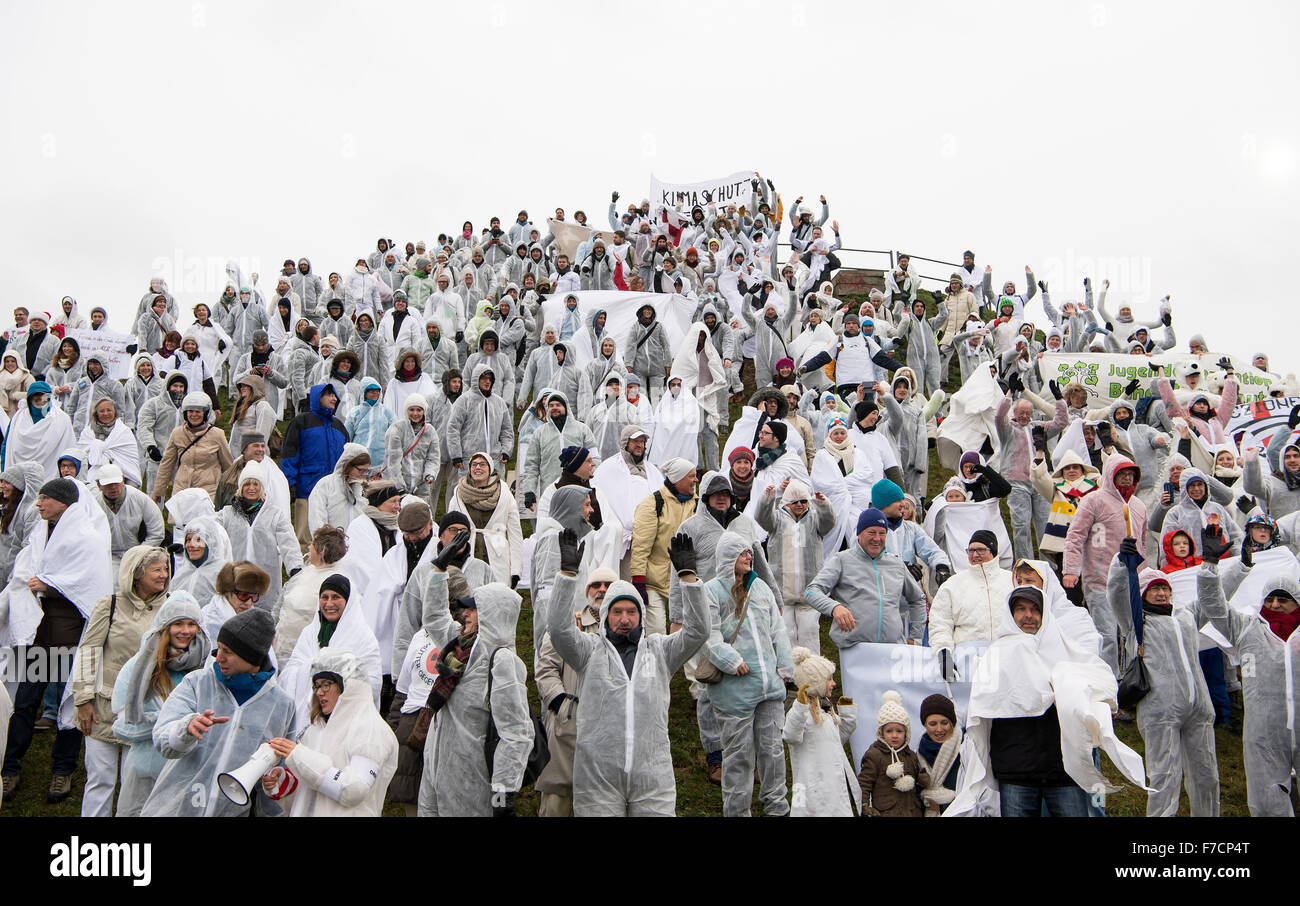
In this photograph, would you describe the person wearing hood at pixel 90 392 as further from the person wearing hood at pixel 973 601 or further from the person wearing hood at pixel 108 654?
the person wearing hood at pixel 973 601

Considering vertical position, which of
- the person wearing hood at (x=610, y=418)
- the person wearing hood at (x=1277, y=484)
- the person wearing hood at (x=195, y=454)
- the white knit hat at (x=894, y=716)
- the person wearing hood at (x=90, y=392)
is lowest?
the white knit hat at (x=894, y=716)

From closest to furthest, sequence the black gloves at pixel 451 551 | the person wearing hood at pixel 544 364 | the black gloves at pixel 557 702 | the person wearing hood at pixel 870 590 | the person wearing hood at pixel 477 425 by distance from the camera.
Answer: the black gloves at pixel 451 551 → the black gloves at pixel 557 702 → the person wearing hood at pixel 870 590 → the person wearing hood at pixel 477 425 → the person wearing hood at pixel 544 364

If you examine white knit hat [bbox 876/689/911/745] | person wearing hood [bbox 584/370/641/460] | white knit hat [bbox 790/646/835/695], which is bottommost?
white knit hat [bbox 876/689/911/745]

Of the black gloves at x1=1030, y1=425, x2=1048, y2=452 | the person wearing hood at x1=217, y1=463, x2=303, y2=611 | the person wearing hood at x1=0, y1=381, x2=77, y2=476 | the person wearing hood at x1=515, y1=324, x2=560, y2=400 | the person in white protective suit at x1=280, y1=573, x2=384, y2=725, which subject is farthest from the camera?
the person wearing hood at x1=515, y1=324, x2=560, y2=400

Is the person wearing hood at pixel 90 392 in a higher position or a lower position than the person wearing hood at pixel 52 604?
higher

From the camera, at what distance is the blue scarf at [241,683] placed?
632cm

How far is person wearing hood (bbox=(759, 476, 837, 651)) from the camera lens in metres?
9.73

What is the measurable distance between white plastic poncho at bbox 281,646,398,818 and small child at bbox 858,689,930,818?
123 inches

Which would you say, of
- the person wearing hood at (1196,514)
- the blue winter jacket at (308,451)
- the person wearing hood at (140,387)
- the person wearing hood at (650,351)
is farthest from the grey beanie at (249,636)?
the person wearing hood at (650,351)

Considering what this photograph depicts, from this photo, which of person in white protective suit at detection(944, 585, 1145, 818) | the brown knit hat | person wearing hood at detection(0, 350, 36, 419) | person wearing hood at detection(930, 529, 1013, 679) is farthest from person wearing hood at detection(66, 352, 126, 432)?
person in white protective suit at detection(944, 585, 1145, 818)

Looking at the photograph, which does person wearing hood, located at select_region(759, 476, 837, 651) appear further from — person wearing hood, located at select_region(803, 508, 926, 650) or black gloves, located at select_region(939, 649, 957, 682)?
black gloves, located at select_region(939, 649, 957, 682)

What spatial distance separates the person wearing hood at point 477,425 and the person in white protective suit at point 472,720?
7.01m
